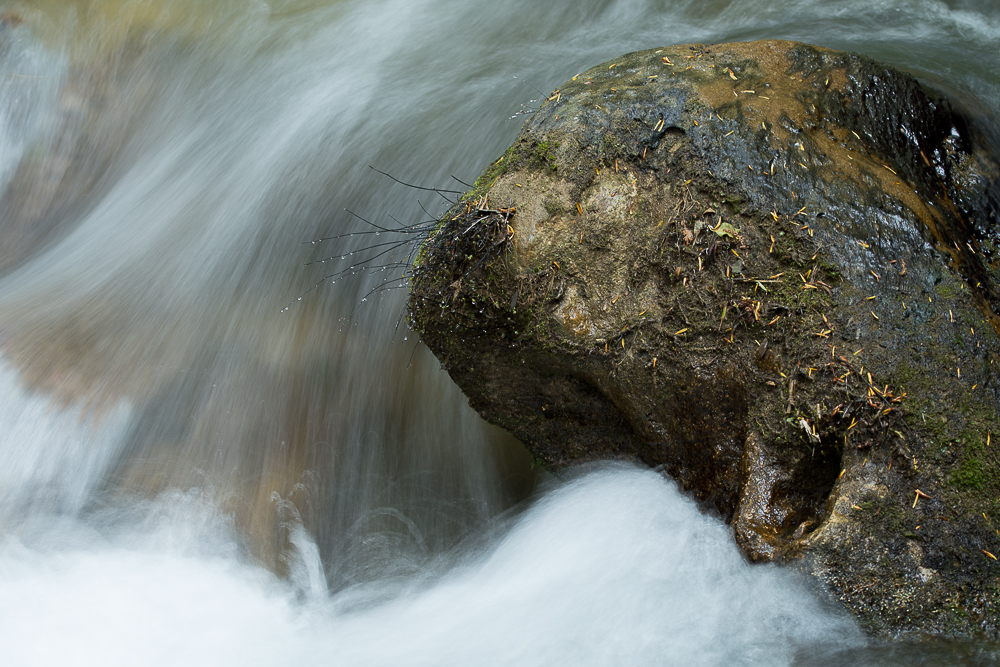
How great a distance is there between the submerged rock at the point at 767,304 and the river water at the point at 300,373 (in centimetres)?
33

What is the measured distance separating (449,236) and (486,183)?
0.40 metres

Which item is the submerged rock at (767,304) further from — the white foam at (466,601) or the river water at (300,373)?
the river water at (300,373)

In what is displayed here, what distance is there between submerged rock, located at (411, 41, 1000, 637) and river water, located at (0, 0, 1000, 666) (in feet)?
1.07

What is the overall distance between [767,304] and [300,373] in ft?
11.0

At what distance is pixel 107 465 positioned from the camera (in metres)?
4.80

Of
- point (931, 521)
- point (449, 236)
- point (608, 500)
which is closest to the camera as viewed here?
point (931, 521)

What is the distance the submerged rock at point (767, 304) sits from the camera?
2768 mm

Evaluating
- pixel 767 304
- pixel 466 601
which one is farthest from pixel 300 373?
pixel 767 304

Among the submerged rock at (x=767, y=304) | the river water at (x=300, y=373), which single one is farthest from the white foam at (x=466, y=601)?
the submerged rock at (x=767, y=304)

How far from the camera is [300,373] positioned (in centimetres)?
510

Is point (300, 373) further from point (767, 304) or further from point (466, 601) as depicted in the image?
point (767, 304)

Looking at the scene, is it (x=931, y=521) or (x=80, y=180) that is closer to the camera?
(x=931, y=521)

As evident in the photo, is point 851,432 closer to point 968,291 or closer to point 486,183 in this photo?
point 968,291

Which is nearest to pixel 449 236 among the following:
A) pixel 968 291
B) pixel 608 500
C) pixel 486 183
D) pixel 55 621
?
pixel 486 183
